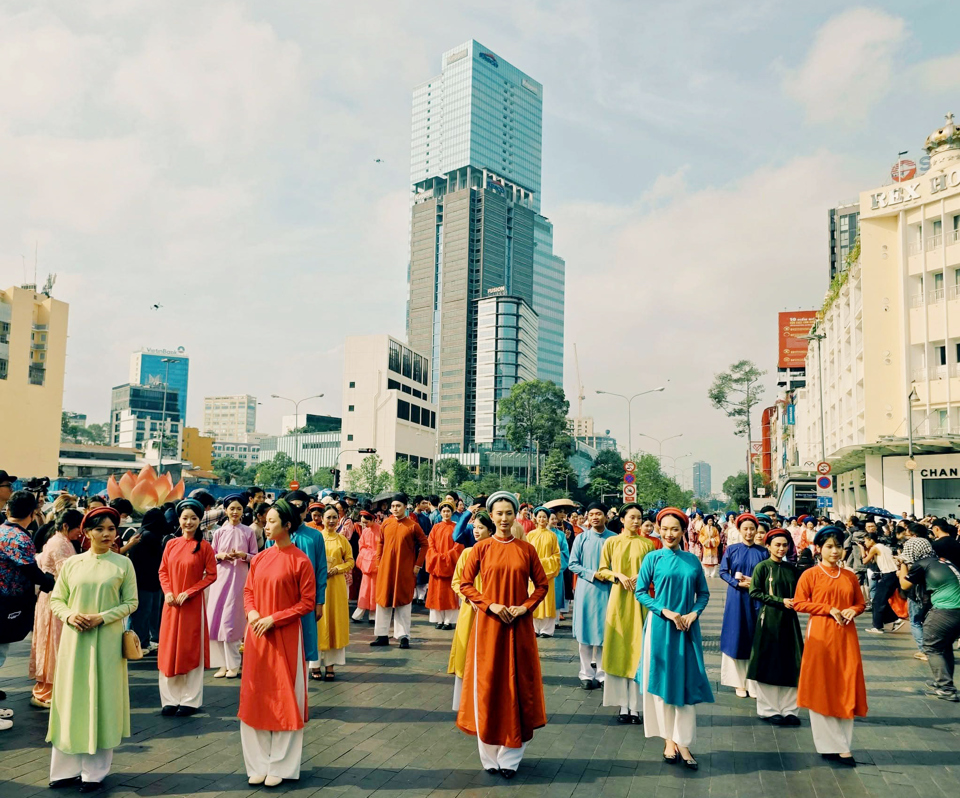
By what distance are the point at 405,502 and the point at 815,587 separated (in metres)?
5.55

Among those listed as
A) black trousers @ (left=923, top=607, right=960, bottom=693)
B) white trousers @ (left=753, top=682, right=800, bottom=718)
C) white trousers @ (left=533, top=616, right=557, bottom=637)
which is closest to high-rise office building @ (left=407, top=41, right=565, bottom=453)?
white trousers @ (left=533, top=616, right=557, bottom=637)

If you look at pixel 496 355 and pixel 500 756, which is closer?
pixel 500 756

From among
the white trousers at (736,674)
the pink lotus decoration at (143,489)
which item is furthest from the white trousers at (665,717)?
the pink lotus decoration at (143,489)

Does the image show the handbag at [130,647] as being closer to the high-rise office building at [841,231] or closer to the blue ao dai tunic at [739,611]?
the blue ao dai tunic at [739,611]

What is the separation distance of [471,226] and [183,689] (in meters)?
135

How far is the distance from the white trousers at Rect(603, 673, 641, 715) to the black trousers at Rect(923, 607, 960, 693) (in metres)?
3.47

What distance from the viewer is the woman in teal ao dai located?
18.5ft

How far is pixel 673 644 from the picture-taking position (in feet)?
18.7

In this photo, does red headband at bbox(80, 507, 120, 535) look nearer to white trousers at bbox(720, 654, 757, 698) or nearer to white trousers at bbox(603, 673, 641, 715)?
white trousers at bbox(603, 673, 641, 715)

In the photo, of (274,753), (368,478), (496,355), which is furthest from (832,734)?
(496,355)

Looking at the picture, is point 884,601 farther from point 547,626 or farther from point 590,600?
point 590,600

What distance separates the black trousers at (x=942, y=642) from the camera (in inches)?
307

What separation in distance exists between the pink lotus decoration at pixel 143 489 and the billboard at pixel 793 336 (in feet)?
234

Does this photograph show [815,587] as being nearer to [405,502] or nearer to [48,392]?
[405,502]
